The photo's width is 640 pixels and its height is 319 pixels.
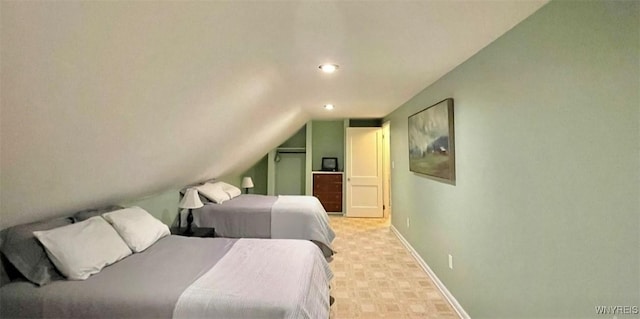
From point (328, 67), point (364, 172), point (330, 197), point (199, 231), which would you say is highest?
point (328, 67)

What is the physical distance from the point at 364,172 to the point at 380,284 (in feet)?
11.3

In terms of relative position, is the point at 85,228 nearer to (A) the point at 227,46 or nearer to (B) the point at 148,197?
(B) the point at 148,197

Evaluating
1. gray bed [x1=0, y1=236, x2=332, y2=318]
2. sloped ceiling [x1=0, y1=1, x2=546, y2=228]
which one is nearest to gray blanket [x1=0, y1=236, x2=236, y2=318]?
gray bed [x1=0, y1=236, x2=332, y2=318]

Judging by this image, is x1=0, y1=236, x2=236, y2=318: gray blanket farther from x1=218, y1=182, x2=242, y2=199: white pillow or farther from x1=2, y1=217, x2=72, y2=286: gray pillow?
x1=218, y1=182, x2=242, y2=199: white pillow

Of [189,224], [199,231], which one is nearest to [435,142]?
[199,231]

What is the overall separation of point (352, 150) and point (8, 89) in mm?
5565

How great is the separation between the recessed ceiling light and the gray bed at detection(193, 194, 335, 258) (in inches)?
74.2

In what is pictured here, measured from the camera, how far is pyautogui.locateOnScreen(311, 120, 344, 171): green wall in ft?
22.1

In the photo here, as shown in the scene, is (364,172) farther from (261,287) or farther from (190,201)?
(261,287)

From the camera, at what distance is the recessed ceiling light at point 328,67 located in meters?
2.38

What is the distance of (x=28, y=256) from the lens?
67.5 inches

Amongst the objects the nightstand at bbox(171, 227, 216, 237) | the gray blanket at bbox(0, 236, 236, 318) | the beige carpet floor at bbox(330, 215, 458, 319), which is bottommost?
the beige carpet floor at bbox(330, 215, 458, 319)

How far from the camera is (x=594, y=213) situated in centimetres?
125

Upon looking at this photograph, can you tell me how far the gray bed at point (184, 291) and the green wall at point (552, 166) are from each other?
1212 mm
